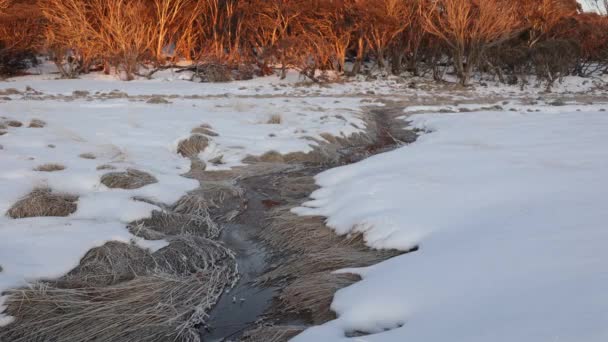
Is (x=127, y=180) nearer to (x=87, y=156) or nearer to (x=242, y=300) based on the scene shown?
(x=87, y=156)

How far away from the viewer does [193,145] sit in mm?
6129

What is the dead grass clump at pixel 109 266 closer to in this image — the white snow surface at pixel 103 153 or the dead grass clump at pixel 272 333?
the white snow surface at pixel 103 153

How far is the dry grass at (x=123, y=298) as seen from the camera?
2381 millimetres

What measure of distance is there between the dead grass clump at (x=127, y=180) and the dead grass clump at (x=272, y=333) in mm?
2456

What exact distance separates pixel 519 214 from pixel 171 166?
12.6ft

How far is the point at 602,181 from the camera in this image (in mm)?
3512

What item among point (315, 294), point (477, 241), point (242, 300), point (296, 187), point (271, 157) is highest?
point (477, 241)

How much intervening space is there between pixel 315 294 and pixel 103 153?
3.64 m

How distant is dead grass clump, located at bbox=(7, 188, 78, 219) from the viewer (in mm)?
3482

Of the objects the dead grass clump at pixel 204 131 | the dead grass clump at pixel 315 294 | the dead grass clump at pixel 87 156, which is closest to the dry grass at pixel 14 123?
the dead grass clump at pixel 87 156

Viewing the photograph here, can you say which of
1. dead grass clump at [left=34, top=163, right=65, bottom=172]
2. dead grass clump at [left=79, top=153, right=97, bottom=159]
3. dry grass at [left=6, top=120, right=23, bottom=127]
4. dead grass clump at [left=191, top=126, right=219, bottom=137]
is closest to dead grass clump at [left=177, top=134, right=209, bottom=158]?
dead grass clump at [left=191, top=126, right=219, bottom=137]

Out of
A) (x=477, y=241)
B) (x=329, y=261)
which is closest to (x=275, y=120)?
(x=329, y=261)

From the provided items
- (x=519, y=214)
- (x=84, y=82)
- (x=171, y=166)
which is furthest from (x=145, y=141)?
(x=84, y=82)

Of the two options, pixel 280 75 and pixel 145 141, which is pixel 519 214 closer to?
pixel 145 141
